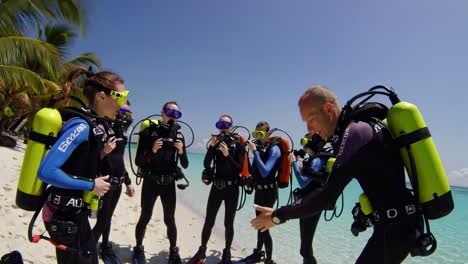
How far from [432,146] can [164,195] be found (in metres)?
3.61

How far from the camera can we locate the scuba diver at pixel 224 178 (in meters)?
4.91

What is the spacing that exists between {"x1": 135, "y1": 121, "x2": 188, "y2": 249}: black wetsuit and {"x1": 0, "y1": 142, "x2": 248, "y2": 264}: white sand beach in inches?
31.1

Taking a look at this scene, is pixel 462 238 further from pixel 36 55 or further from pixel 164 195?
pixel 36 55

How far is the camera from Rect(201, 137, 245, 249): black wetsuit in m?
4.92

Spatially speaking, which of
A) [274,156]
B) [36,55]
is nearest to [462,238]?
[274,156]

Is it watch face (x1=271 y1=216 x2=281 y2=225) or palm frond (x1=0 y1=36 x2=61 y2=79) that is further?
palm frond (x1=0 y1=36 x2=61 y2=79)

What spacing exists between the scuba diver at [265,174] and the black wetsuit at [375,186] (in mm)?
2821


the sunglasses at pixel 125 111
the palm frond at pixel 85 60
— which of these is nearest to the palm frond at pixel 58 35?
the palm frond at pixel 85 60

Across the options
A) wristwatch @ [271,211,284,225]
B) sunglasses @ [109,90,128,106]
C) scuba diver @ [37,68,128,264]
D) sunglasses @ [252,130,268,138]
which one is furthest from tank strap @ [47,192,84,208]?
sunglasses @ [252,130,268,138]

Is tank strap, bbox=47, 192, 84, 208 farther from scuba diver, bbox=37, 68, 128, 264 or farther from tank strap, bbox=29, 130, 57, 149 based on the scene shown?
tank strap, bbox=29, 130, 57, 149

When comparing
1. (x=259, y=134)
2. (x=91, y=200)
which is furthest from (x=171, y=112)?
(x=91, y=200)

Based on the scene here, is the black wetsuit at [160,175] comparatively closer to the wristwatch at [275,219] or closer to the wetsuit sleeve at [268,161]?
the wetsuit sleeve at [268,161]

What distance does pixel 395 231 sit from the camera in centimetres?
199

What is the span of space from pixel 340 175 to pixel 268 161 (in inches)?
117
